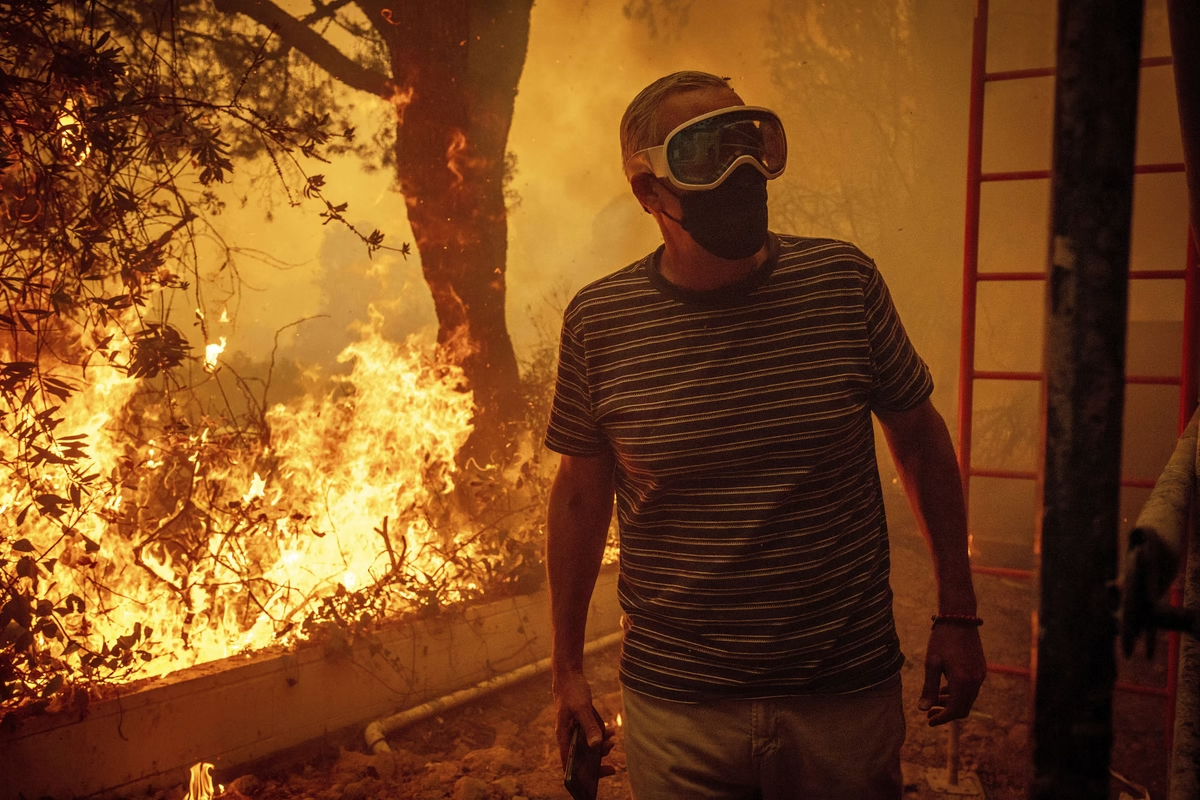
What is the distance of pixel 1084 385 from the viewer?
761 mm

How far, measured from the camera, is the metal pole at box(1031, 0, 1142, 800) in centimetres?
75

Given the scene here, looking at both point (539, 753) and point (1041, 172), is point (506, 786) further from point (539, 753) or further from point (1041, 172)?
point (1041, 172)

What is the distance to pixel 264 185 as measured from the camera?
8.02m

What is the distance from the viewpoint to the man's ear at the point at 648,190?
89.4 inches

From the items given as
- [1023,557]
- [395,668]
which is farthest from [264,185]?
[1023,557]

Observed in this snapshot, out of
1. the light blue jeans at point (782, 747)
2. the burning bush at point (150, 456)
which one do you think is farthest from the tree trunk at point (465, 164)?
the light blue jeans at point (782, 747)

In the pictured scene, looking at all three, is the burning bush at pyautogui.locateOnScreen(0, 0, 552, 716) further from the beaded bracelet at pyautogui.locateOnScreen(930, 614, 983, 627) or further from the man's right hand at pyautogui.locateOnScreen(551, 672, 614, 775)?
the beaded bracelet at pyautogui.locateOnScreen(930, 614, 983, 627)

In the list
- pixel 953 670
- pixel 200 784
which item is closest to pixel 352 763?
pixel 200 784

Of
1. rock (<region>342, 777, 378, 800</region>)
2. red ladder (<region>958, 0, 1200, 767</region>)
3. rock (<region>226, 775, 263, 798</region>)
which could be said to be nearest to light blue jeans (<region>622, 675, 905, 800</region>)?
red ladder (<region>958, 0, 1200, 767</region>)

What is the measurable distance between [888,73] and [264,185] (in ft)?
Result: 25.7

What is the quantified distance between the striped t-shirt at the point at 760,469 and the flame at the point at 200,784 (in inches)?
122

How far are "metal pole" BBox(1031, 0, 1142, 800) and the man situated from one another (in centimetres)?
120

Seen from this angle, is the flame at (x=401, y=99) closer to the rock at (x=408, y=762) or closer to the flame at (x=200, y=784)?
the rock at (x=408, y=762)

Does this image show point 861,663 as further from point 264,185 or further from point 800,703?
point 264,185
